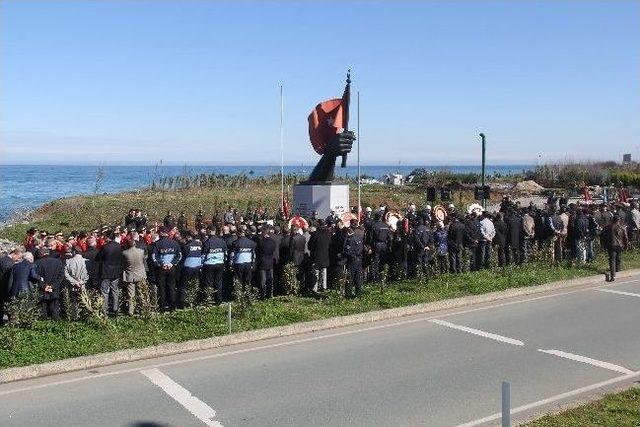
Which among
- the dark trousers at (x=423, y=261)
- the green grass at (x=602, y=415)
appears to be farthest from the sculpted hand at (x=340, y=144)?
the green grass at (x=602, y=415)

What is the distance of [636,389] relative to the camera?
8.66 m

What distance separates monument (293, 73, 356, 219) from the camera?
960 inches

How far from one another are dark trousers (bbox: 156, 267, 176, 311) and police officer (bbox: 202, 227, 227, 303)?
648 millimetres

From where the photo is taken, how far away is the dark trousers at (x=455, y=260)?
56.2 ft

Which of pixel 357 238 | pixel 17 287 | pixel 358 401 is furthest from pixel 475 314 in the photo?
pixel 17 287

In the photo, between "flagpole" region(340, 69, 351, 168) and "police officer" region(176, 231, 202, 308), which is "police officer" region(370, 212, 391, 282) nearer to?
"police officer" region(176, 231, 202, 308)

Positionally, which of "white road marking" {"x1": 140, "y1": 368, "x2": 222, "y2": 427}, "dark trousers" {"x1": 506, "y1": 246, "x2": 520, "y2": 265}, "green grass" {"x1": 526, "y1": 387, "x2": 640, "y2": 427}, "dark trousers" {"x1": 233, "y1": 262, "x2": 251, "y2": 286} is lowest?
"white road marking" {"x1": 140, "y1": 368, "x2": 222, "y2": 427}

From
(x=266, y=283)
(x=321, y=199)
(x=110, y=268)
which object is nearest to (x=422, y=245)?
(x=266, y=283)

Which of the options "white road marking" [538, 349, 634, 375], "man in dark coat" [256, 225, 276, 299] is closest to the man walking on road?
"white road marking" [538, 349, 634, 375]

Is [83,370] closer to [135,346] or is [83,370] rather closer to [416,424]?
[135,346]

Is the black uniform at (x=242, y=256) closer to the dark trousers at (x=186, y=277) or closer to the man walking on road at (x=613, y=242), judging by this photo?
the dark trousers at (x=186, y=277)

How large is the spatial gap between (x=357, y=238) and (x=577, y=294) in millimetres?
5395

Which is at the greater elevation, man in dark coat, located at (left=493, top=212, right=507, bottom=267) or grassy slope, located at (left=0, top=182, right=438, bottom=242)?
man in dark coat, located at (left=493, top=212, right=507, bottom=267)

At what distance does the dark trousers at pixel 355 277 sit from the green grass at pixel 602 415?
6.45 m
